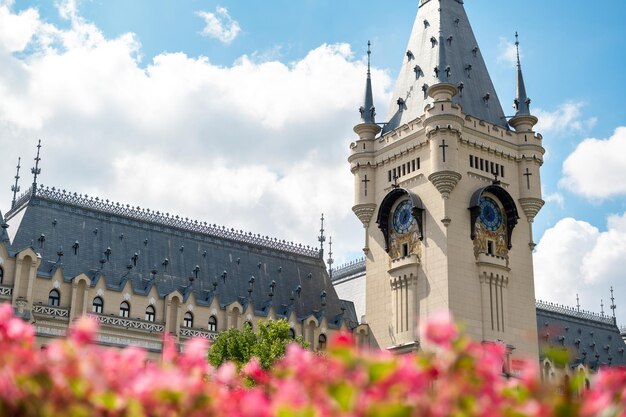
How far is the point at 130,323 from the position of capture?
6431cm

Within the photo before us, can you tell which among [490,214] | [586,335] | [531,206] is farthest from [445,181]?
[586,335]

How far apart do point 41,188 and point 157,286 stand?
44.0ft

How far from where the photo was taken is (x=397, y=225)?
235 feet

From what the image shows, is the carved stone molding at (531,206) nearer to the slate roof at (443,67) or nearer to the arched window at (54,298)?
the slate roof at (443,67)

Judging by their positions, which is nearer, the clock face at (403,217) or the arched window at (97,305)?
the arched window at (97,305)

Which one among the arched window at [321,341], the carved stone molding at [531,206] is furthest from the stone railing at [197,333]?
the carved stone molding at [531,206]

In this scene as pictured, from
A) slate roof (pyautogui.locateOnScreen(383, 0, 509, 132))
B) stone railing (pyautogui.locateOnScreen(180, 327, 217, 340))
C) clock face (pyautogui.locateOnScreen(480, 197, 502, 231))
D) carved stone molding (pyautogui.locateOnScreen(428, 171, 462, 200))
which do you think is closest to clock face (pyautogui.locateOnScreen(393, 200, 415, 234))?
carved stone molding (pyautogui.locateOnScreen(428, 171, 462, 200))

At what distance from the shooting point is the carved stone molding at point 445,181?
2655 inches

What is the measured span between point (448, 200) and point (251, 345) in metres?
22.5

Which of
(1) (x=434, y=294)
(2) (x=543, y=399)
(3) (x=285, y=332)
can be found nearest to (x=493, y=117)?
(1) (x=434, y=294)

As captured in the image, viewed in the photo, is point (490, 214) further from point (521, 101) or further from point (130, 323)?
point (130, 323)

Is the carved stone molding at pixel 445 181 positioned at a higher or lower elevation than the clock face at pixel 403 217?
higher

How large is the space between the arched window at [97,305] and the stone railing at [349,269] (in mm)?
33085

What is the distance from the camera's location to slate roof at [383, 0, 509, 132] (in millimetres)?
74688
